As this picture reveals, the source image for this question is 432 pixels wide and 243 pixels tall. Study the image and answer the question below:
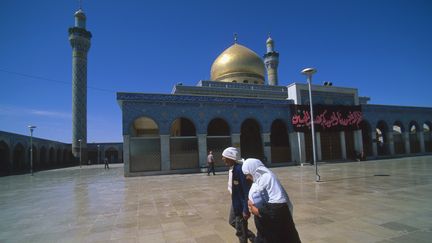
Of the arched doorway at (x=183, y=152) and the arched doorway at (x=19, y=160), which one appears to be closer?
the arched doorway at (x=183, y=152)

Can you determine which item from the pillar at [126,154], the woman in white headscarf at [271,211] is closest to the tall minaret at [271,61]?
the pillar at [126,154]

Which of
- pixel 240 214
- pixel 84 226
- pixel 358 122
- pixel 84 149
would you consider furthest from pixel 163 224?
pixel 84 149

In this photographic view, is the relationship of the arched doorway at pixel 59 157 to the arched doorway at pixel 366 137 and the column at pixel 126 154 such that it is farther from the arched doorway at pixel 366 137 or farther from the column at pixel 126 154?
the arched doorway at pixel 366 137

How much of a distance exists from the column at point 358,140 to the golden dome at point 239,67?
10410mm

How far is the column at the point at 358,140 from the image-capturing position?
21516 mm

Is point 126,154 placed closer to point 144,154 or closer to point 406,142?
point 144,154

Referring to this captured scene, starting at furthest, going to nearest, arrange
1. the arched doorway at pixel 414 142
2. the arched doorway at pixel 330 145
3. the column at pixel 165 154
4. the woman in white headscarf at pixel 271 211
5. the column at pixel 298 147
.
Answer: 1. the arched doorway at pixel 414 142
2. the arched doorway at pixel 330 145
3. the column at pixel 298 147
4. the column at pixel 165 154
5. the woman in white headscarf at pixel 271 211

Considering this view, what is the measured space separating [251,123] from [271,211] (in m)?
19.1

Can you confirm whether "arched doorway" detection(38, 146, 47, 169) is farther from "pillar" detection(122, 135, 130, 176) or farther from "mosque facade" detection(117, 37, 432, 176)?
"pillar" detection(122, 135, 130, 176)

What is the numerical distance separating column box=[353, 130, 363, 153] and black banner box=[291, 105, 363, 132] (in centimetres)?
55

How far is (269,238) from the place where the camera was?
2.34 meters

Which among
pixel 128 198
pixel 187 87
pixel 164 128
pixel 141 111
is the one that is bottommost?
pixel 128 198

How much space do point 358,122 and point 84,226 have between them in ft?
73.5

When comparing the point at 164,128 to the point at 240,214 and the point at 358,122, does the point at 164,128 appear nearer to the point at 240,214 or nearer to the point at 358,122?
the point at 240,214
